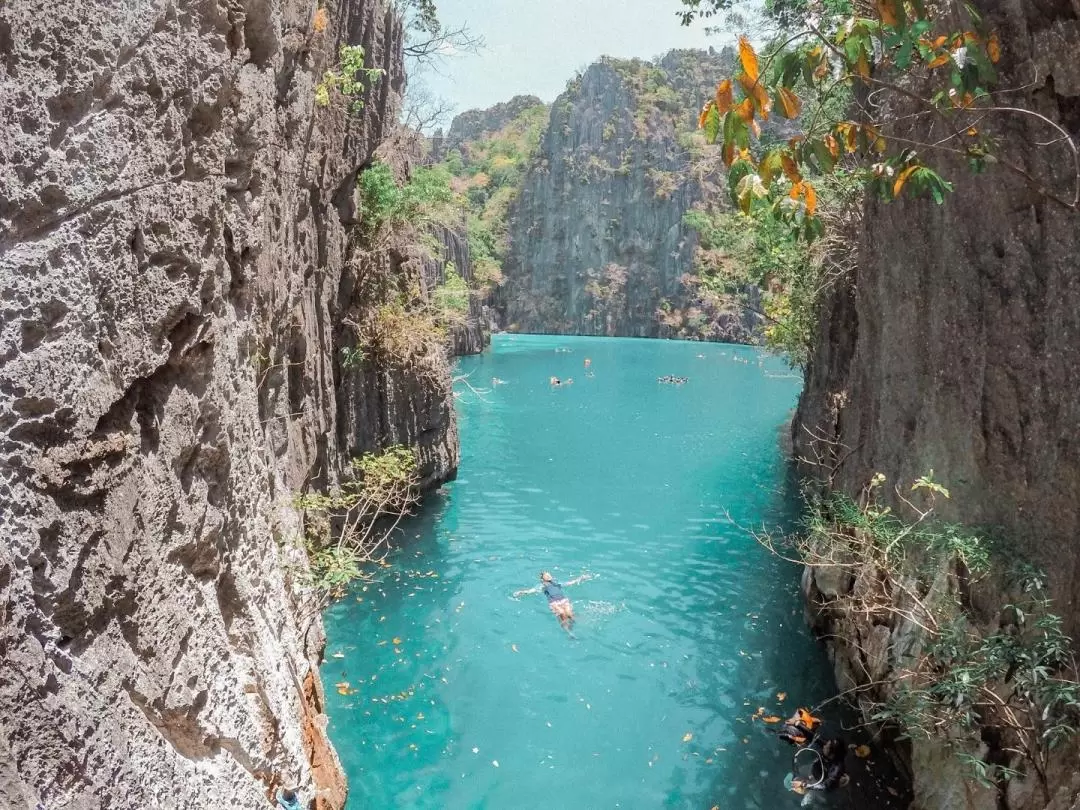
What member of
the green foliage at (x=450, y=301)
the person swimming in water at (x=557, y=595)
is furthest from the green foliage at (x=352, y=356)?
the person swimming in water at (x=557, y=595)

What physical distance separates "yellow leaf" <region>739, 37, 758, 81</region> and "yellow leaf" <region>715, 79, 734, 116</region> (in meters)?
0.08

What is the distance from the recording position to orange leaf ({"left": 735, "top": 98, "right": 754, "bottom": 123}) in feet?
9.70

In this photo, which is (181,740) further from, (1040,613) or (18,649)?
(1040,613)

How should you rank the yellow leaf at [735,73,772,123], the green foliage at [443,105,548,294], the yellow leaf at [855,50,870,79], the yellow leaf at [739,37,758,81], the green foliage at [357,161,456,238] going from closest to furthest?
the yellow leaf at [739,37,758,81], the yellow leaf at [735,73,772,123], the yellow leaf at [855,50,870,79], the green foliage at [357,161,456,238], the green foliage at [443,105,548,294]

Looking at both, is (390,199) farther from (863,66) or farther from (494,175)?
(494,175)

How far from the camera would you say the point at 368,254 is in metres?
13.9

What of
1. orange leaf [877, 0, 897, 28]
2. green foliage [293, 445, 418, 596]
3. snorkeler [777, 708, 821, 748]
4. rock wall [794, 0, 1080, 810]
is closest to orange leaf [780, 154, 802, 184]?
orange leaf [877, 0, 897, 28]

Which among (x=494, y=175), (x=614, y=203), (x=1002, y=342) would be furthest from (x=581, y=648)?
(x=494, y=175)

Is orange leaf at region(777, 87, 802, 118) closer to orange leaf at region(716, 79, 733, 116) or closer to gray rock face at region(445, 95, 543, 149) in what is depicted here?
orange leaf at region(716, 79, 733, 116)

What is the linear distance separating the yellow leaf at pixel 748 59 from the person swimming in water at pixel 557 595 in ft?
32.4

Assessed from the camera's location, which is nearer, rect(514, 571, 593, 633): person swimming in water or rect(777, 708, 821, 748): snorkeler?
rect(777, 708, 821, 748): snorkeler

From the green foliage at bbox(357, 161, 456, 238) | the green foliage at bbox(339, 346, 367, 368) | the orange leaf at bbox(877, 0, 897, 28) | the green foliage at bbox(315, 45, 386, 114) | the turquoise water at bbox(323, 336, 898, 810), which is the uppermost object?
the green foliage at bbox(315, 45, 386, 114)

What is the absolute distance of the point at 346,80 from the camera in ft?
36.4

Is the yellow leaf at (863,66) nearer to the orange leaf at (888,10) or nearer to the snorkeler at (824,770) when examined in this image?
the orange leaf at (888,10)
